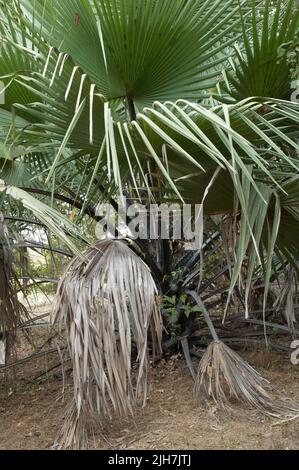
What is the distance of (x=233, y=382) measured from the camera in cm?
246

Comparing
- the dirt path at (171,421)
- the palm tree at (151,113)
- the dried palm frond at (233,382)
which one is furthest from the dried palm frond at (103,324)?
the dried palm frond at (233,382)

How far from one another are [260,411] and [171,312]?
80cm

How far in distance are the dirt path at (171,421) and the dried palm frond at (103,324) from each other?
11.1 inches

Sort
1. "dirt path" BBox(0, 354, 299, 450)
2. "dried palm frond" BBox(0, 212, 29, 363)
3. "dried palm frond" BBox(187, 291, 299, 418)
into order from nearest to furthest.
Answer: "dirt path" BBox(0, 354, 299, 450) → "dried palm frond" BBox(187, 291, 299, 418) → "dried palm frond" BBox(0, 212, 29, 363)

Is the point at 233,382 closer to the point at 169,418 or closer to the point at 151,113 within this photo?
the point at 169,418

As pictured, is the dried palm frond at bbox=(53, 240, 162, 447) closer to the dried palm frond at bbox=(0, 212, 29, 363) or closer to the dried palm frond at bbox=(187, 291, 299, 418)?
the dried palm frond at bbox=(187, 291, 299, 418)

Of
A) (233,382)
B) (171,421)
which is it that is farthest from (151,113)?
(171,421)

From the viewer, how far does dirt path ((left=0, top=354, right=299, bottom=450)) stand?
2.33 m

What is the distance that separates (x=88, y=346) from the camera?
2.09 metres

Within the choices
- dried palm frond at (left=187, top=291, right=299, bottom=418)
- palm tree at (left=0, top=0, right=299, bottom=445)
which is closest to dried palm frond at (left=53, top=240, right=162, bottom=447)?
palm tree at (left=0, top=0, right=299, bottom=445)

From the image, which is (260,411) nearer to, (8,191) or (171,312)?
(171,312)

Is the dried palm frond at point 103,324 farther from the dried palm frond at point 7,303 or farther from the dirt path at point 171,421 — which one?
the dried palm frond at point 7,303

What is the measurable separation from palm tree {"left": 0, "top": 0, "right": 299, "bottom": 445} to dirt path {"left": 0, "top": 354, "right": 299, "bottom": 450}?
6.0 inches

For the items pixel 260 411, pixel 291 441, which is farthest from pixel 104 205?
pixel 291 441
